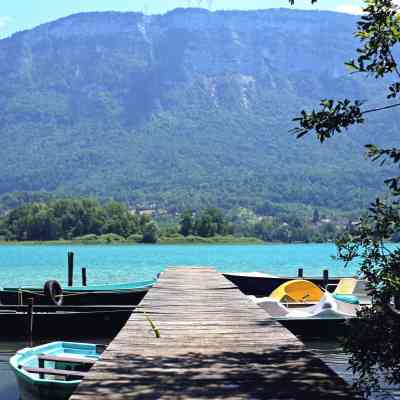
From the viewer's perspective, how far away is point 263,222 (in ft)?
461

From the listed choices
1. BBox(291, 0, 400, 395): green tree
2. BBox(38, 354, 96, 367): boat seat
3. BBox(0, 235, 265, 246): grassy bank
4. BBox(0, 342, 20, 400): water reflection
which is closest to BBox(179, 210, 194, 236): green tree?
A: BBox(0, 235, 265, 246): grassy bank

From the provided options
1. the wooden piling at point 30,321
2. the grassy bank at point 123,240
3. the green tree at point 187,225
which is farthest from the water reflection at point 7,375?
the green tree at point 187,225

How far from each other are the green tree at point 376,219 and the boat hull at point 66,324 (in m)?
10.2

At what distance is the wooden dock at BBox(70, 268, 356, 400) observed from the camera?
23.9 ft

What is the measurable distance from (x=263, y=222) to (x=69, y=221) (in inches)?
1492

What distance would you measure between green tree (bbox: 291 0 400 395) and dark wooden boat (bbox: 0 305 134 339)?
10.2 meters

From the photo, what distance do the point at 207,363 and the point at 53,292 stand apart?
476 inches

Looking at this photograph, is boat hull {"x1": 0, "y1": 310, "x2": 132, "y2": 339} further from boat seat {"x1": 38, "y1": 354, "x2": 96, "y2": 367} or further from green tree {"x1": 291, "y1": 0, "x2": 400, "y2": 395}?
green tree {"x1": 291, "y1": 0, "x2": 400, "y2": 395}

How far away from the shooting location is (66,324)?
17156 mm

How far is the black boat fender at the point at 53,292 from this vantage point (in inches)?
784

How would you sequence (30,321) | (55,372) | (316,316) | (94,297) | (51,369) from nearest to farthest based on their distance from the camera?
(55,372) → (51,369) → (30,321) → (316,316) → (94,297)

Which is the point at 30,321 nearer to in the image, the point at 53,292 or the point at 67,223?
the point at 53,292

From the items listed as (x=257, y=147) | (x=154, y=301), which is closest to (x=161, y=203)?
(x=257, y=147)

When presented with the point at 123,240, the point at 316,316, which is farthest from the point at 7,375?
the point at 123,240
